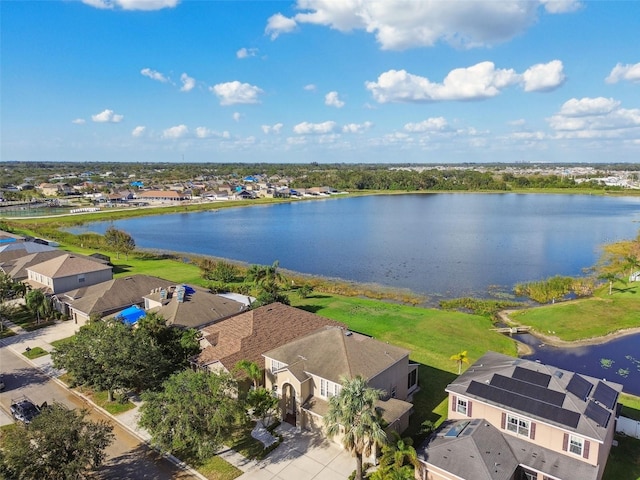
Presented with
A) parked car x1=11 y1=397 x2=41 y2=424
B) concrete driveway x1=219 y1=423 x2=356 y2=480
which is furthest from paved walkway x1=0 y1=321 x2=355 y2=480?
parked car x1=11 y1=397 x2=41 y2=424

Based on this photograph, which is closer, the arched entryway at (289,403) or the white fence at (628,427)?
the white fence at (628,427)

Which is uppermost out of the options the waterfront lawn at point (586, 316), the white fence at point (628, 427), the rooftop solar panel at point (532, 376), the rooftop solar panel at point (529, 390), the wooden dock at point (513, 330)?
the rooftop solar panel at point (532, 376)

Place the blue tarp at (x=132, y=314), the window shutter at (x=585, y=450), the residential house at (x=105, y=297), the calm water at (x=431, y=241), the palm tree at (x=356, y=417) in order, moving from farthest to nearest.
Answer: the calm water at (x=431, y=241) → the residential house at (x=105, y=297) → the blue tarp at (x=132, y=314) → the window shutter at (x=585, y=450) → the palm tree at (x=356, y=417)

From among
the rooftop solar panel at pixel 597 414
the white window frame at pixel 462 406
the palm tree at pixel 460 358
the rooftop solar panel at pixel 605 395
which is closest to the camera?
the rooftop solar panel at pixel 597 414

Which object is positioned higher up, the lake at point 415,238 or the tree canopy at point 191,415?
the tree canopy at point 191,415

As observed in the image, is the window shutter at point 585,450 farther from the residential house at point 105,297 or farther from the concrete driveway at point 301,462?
the residential house at point 105,297

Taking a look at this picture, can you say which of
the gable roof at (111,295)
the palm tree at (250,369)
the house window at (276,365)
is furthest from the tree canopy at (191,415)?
the gable roof at (111,295)

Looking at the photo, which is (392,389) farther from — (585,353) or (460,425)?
(585,353)

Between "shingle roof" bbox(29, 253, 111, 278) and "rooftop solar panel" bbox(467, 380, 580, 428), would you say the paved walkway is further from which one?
"shingle roof" bbox(29, 253, 111, 278)
